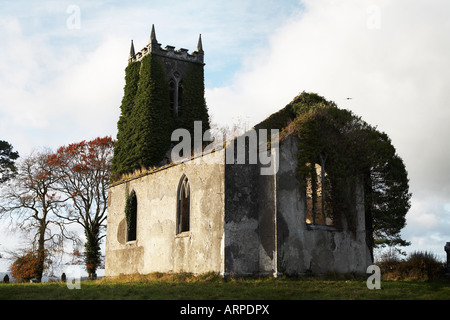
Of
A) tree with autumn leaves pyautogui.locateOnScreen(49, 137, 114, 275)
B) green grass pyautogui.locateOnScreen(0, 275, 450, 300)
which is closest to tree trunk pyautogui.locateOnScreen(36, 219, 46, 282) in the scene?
tree with autumn leaves pyautogui.locateOnScreen(49, 137, 114, 275)

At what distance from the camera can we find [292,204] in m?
18.4

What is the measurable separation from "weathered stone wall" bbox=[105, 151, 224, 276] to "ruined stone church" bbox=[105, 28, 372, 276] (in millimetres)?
39

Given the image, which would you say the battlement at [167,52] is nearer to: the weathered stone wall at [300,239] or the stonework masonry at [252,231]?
the stonework masonry at [252,231]

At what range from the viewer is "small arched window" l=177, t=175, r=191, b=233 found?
2069 centimetres

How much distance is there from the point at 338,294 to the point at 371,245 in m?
8.51

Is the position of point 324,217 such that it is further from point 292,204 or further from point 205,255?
point 205,255

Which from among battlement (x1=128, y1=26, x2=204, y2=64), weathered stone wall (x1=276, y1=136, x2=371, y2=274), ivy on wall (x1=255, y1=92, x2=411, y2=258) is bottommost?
weathered stone wall (x1=276, y1=136, x2=371, y2=274)

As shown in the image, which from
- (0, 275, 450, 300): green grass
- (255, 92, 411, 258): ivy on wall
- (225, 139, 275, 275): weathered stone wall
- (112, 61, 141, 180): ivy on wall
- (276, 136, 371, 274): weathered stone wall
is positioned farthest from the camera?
(112, 61, 141, 180): ivy on wall

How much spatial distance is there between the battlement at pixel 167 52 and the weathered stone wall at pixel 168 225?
Result: 510 inches

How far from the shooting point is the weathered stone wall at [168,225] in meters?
18.3

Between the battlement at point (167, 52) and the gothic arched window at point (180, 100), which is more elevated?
the battlement at point (167, 52)

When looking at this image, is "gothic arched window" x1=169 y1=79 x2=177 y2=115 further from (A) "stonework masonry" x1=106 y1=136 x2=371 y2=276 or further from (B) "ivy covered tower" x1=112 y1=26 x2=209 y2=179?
(A) "stonework masonry" x1=106 y1=136 x2=371 y2=276

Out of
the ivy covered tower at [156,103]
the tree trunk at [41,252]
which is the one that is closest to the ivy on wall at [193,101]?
the ivy covered tower at [156,103]

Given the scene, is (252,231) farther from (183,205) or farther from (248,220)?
(183,205)
